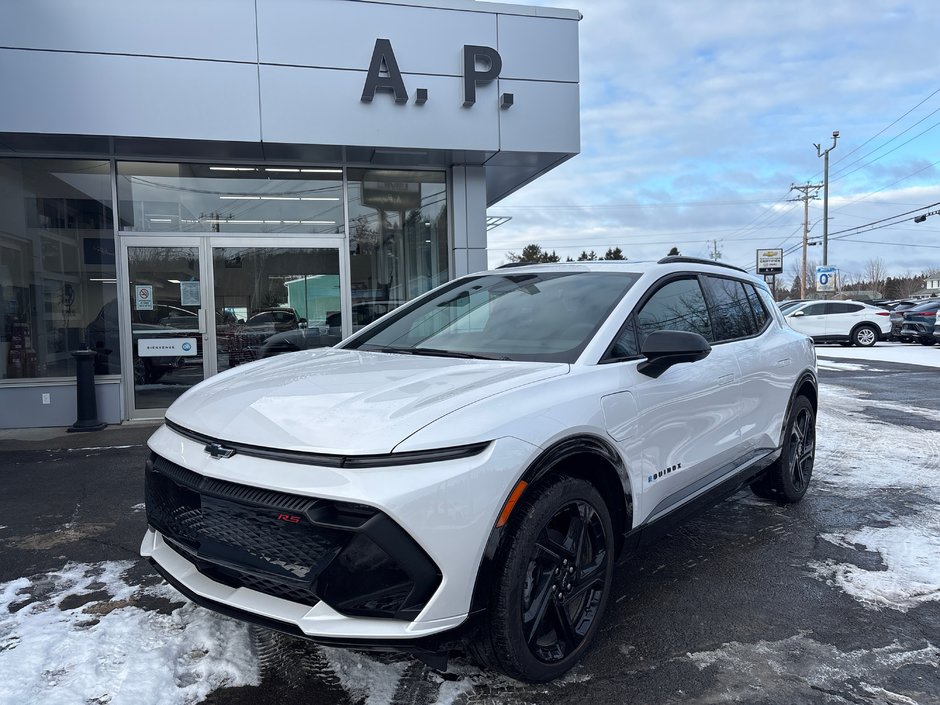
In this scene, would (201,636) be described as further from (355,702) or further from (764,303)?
(764,303)

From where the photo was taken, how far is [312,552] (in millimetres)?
2143

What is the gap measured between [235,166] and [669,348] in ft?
25.0

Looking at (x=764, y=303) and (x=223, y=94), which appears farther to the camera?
(x=223, y=94)

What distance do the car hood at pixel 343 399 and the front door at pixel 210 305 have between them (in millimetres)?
6011

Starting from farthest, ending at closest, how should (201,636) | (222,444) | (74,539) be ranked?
(74,539) → (201,636) → (222,444)

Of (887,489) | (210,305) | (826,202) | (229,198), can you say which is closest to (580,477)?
(887,489)

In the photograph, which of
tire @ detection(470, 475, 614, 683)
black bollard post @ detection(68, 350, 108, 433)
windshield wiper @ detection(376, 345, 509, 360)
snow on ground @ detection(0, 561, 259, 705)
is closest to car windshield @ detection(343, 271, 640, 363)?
windshield wiper @ detection(376, 345, 509, 360)

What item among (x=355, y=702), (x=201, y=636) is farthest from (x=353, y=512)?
(x=201, y=636)

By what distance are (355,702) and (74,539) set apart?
2.73 meters

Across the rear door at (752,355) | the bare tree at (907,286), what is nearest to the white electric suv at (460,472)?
the rear door at (752,355)

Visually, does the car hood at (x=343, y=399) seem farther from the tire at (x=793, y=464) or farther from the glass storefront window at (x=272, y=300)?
the glass storefront window at (x=272, y=300)

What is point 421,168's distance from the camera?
369 inches

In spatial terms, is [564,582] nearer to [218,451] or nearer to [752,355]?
[218,451]

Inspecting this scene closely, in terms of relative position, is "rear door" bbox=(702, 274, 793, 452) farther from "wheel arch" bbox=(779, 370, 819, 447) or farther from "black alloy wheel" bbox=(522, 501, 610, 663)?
"black alloy wheel" bbox=(522, 501, 610, 663)
